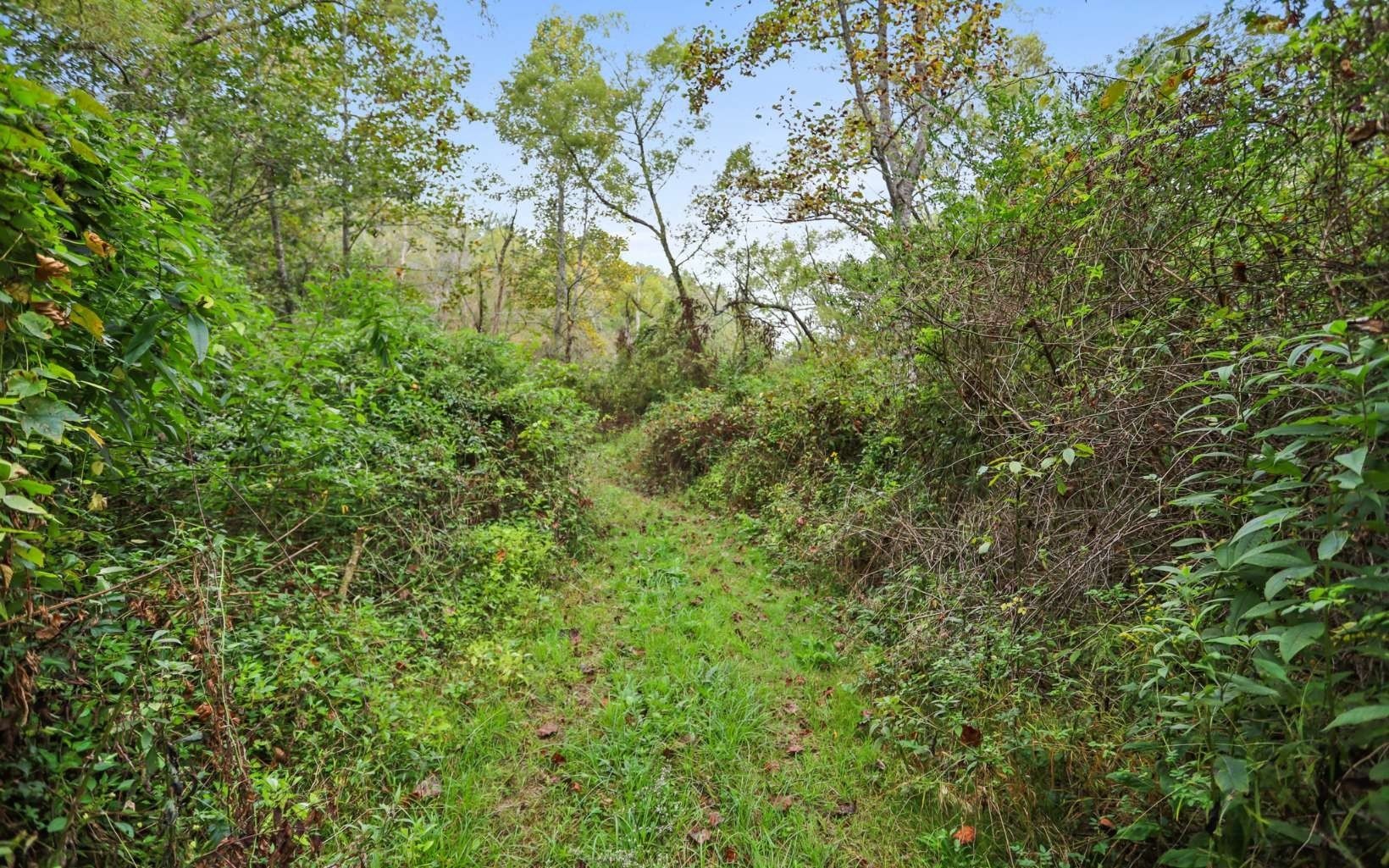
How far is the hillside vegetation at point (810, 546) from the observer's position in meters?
1.59

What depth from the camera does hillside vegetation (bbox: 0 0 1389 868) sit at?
1.59m

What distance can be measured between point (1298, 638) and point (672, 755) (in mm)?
2637

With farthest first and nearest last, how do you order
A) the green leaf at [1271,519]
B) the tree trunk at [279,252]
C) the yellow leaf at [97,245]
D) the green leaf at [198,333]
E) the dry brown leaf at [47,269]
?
the tree trunk at [279,252] < the green leaf at [198,333] < the yellow leaf at [97,245] < the dry brown leaf at [47,269] < the green leaf at [1271,519]

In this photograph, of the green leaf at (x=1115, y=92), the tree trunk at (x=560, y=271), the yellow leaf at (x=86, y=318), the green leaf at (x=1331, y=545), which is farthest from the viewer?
the tree trunk at (x=560, y=271)

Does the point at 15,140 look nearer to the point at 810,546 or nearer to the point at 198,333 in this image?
the point at 198,333

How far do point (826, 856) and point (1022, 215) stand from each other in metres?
4.02

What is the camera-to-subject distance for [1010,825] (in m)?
2.27

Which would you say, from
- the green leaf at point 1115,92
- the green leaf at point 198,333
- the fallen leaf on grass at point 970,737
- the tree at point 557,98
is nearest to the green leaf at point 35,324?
the green leaf at point 198,333

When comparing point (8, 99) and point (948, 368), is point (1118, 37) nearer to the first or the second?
point (948, 368)

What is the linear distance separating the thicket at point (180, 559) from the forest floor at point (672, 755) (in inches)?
13.1

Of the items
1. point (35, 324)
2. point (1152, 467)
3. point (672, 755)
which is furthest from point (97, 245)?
point (1152, 467)

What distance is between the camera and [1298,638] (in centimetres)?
138

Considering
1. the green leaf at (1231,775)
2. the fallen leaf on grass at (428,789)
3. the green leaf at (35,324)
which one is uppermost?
the green leaf at (35,324)

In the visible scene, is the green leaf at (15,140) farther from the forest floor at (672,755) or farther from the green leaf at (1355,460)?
the green leaf at (1355,460)
